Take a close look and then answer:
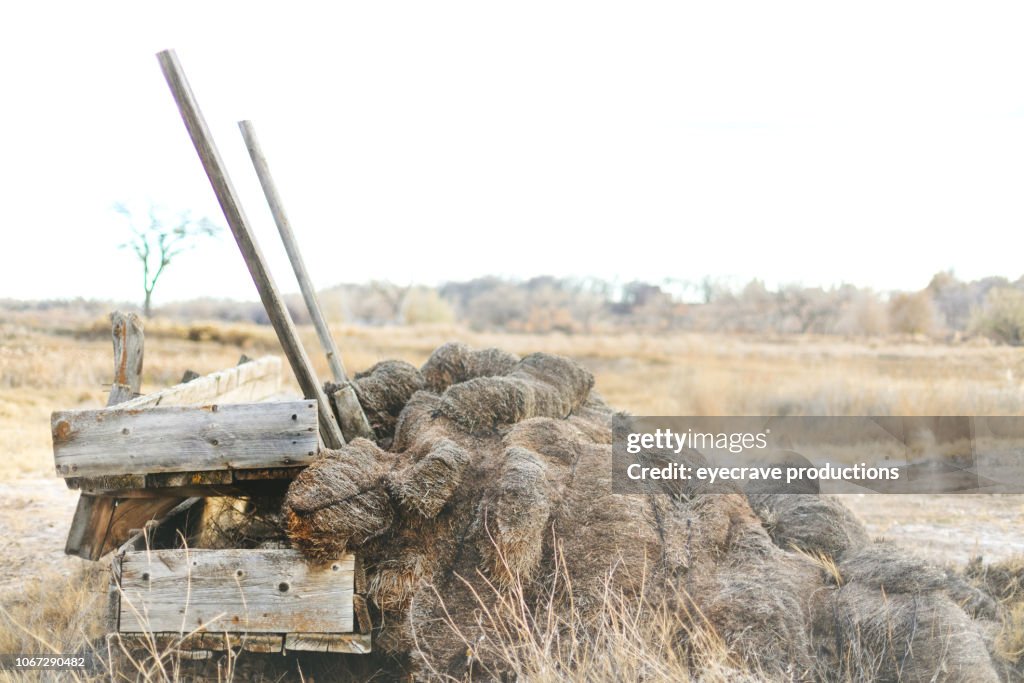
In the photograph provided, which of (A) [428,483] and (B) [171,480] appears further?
(B) [171,480]

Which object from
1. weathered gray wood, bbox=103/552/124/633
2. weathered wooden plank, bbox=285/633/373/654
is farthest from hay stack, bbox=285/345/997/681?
Answer: weathered gray wood, bbox=103/552/124/633

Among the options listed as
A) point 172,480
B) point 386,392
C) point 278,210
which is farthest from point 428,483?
point 278,210

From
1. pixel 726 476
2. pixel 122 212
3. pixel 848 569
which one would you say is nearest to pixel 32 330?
pixel 122 212

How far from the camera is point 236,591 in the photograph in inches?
169

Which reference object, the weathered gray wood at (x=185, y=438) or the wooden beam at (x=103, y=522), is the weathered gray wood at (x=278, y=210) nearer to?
the wooden beam at (x=103, y=522)

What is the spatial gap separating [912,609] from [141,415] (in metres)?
4.33

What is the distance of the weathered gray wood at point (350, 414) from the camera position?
559cm

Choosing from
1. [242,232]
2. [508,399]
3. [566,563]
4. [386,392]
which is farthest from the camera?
[386,392]

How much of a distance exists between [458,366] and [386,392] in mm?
603

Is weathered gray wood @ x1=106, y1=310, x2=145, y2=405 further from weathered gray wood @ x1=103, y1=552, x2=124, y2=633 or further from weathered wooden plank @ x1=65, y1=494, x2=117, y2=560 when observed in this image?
weathered gray wood @ x1=103, y1=552, x2=124, y2=633

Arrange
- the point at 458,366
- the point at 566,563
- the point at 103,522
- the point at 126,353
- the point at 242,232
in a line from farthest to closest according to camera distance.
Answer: the point at 126,353
the point at 458,366
the point at 103,522
the point at 242,232
the point at 566,563

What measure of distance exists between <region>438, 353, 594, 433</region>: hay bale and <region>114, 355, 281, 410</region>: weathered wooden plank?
68.0 inches

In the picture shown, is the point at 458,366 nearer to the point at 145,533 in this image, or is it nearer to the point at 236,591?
the point at 236,591

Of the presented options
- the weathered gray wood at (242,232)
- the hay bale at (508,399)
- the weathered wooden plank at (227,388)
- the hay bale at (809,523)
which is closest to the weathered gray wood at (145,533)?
the weathered wooden plank at (227,388)
